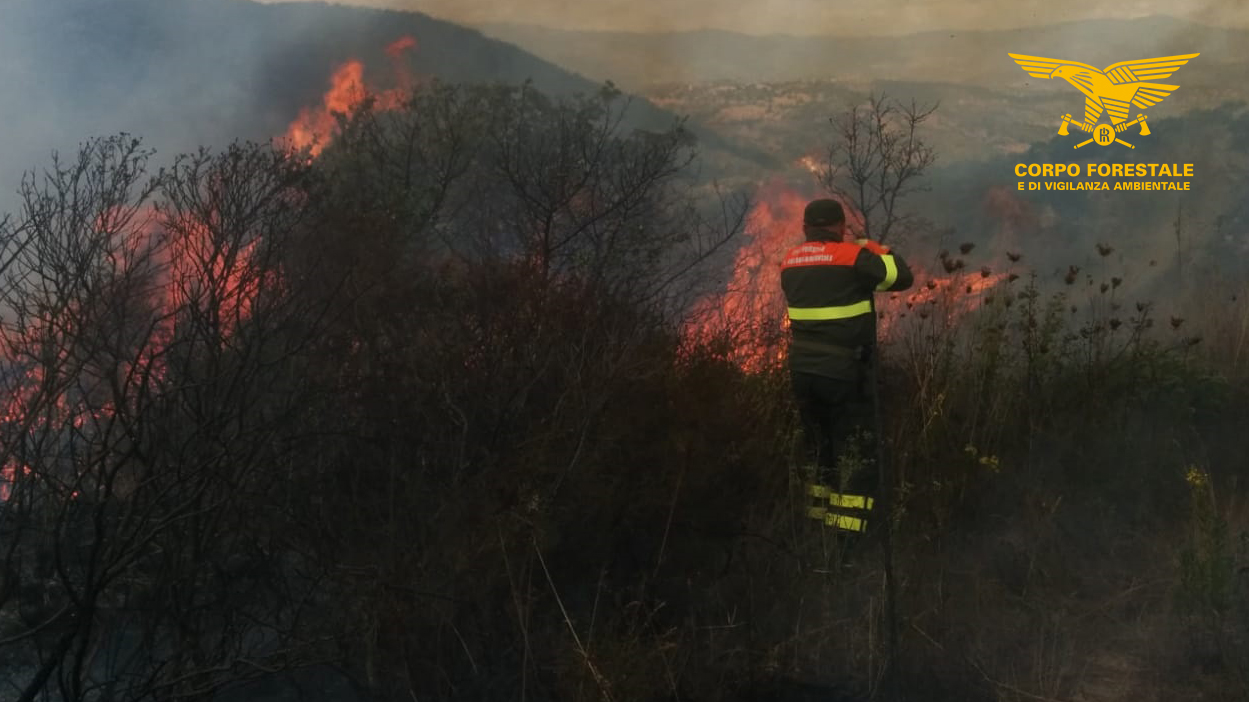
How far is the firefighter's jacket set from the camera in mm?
5582

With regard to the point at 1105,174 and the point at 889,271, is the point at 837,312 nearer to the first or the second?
the point at 889,271

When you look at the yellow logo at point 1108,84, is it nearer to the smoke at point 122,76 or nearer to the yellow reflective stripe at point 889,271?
the yellow reflective stripe at point 889,271

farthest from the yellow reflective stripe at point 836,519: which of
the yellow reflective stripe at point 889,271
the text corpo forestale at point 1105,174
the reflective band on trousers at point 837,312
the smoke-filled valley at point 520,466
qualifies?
the text corpo forestale at point 1105,174

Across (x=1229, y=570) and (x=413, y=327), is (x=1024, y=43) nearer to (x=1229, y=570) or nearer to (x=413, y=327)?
(x=1229, y=570)

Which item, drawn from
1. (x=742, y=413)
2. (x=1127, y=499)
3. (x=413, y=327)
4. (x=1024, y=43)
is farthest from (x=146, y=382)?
(x=1024, y=43)

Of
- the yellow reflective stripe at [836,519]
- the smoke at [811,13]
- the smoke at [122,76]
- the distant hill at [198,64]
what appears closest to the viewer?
the yellow reflective stripe at [836,519]

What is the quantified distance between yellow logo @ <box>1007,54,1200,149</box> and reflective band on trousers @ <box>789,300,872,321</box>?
5085 millimetres

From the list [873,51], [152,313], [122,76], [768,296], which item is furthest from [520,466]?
[873,51]

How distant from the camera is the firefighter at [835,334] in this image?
550 cm

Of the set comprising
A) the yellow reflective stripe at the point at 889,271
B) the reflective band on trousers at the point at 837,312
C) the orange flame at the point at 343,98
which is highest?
the orange flame at the point at 343,98

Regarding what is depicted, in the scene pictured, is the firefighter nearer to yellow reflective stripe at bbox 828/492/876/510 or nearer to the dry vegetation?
yellow reflective stripe at bbox 828/492/876/510

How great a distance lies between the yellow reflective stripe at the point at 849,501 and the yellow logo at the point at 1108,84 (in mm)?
5860

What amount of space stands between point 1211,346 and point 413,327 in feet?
20.6

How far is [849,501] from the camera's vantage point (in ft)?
17.0
